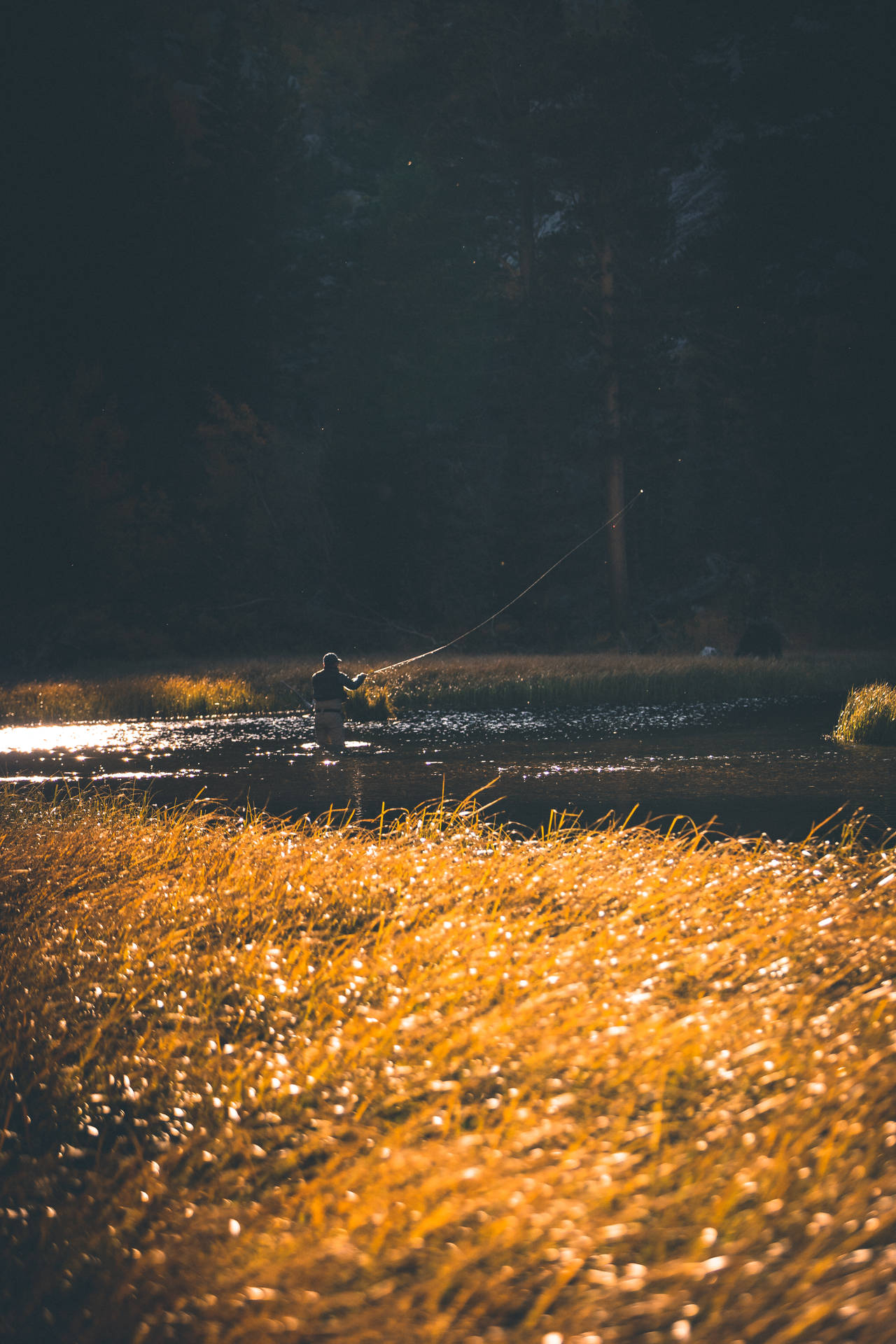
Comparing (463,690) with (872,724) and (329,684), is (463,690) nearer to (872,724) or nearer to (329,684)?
(329,684)

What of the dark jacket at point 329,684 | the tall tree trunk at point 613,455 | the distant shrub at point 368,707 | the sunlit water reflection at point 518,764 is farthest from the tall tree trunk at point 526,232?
the dark jacket at point 329,684

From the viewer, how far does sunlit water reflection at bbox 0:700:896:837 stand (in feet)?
40.6

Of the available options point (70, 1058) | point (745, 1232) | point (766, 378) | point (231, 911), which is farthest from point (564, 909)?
point (766, 378)

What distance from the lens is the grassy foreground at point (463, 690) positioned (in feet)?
75.2

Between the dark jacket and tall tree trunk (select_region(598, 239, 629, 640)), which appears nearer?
the dark jacket

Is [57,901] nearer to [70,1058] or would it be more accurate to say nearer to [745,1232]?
[70,1058]

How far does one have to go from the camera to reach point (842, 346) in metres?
35.9

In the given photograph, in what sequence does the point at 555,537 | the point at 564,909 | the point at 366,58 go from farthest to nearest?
the point at 366,58
the point at 555,537
the point at 564,909

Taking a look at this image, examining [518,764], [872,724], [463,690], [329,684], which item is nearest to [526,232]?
[463,690]

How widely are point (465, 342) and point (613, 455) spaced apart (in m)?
7.99

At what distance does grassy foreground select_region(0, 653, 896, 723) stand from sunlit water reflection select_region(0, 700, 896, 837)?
1176 millimetres

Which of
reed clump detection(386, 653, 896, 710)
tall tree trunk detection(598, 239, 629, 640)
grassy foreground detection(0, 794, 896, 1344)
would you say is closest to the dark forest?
tall tree trunk detection(598, 239, 629, 640)

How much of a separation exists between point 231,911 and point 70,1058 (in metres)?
1.94

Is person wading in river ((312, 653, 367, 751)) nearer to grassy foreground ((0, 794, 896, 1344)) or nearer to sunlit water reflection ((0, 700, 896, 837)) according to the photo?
sunlit water reflection ((0, 700, 896, 837))
